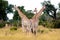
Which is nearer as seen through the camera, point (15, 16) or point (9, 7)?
point (15, 16)

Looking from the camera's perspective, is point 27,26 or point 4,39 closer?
point 27,26

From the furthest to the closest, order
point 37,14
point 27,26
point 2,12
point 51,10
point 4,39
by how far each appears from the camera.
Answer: point 51,10, point 2,12, point 4,39, point 37,14, point 27,26

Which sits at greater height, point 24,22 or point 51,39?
point 24,22

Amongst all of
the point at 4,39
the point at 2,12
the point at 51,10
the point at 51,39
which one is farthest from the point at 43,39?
the point at 51,10

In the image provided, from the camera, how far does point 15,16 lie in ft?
159

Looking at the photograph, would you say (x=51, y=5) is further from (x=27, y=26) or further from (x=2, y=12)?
(x=27, y=26)

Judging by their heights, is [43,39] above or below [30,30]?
below

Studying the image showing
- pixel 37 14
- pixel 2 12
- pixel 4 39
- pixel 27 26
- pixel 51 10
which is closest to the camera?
pixel 27 26

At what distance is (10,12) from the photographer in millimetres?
51969

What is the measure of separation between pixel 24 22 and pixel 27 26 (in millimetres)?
199

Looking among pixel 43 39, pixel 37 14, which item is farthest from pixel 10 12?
pixel 37 14

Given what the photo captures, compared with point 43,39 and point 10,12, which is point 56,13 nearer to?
point 10,12

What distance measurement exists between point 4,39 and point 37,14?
3.27m

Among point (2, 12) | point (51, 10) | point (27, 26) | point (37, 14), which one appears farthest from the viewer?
point (51, 10)
